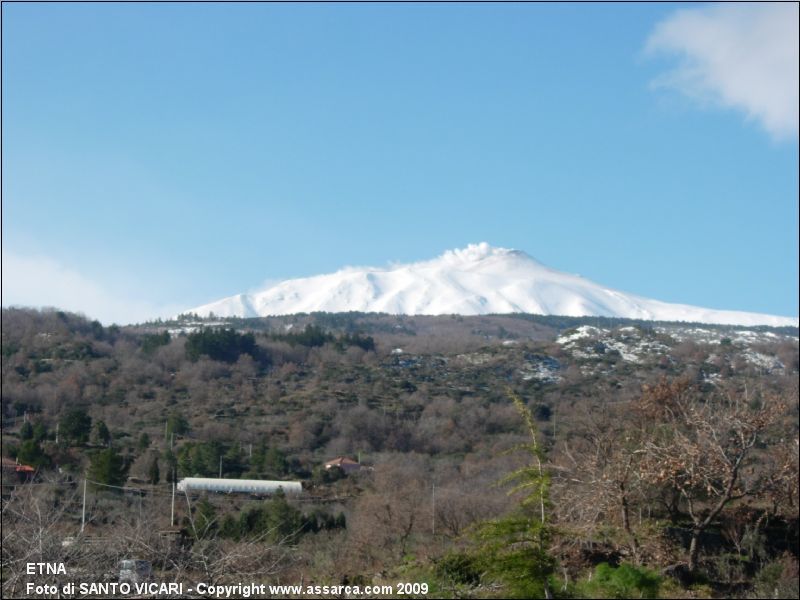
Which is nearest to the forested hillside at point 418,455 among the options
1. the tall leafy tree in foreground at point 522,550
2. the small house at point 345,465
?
the tall leafy tree in foreground at point 522,550

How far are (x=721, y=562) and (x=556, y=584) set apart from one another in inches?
189

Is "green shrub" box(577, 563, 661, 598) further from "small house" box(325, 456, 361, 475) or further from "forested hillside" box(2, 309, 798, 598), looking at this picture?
"small house" box(325, 456, 361, 475)

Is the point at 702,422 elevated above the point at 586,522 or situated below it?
above

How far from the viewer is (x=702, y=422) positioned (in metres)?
11.4

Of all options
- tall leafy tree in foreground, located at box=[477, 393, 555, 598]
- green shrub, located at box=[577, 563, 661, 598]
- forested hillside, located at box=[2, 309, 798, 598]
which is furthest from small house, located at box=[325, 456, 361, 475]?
tall leafy tree in foreground, located at box=[477, 393, 555, 598]

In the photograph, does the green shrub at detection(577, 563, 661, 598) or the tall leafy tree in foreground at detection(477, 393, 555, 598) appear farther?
the green shrub at detection(577, 563, 661, 598)

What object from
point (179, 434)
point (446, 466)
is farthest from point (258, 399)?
point (446, 466)

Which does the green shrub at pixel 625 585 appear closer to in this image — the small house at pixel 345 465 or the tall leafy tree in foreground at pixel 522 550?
the tall leafy tree in foreground at pixel 522 550

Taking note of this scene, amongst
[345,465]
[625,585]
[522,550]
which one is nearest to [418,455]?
[345,465]

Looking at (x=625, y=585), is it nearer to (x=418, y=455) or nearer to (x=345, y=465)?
(x=345, y=465)

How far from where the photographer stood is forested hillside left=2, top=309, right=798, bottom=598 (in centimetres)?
905

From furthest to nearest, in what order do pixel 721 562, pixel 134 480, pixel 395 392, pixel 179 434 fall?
pixel 395 392
pixel 179 434
pixel 134 480
pixel 721 562

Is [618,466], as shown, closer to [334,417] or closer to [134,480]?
[134,480]

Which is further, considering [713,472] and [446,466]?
[446,466]
